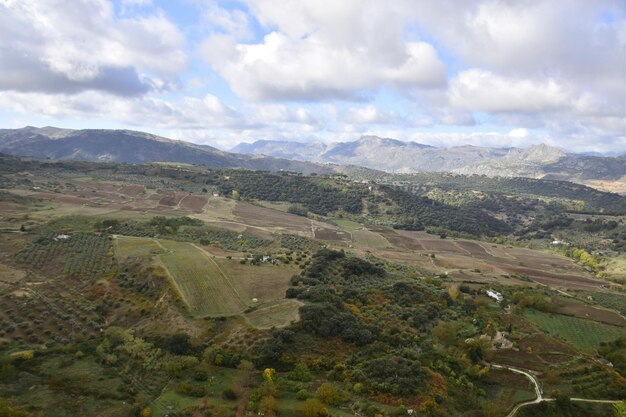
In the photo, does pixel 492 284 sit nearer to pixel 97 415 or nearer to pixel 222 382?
pixel 222 382

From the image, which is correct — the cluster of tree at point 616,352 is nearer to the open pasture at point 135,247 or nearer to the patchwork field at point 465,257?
the patchwork field at point 465,257

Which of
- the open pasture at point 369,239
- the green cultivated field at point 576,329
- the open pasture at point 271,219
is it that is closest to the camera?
the green cultivated field at point 576,329

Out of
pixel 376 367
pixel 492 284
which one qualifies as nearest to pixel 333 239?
pixel 492 284

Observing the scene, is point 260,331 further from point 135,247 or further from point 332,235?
point 332,235

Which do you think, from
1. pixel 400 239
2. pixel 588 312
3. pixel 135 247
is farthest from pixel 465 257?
pixel 135 247

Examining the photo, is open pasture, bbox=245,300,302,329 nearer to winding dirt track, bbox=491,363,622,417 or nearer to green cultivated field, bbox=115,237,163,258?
winding dirt track, bbox=491,363,622,417

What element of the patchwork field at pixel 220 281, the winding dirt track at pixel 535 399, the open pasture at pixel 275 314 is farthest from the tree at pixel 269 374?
the winding dirt track at pixel 535 399
